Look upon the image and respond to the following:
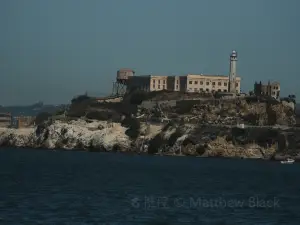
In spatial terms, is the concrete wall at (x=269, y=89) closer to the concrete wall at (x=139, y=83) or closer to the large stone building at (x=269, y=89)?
the large stone building at (x=269, y=89)

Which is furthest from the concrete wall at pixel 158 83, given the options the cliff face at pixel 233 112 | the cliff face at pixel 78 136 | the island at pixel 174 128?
the cliff face at pixel 78 136

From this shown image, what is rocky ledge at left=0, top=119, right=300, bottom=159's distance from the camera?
4742 inches

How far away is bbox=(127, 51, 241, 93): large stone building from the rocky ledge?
27.1 m

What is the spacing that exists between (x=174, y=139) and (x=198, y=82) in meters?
38.1

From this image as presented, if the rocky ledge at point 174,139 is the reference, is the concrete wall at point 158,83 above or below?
above

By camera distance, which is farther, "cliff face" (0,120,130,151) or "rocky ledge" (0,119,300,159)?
"cliff face" (0,120,130,151)

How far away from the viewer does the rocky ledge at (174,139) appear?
120 meters

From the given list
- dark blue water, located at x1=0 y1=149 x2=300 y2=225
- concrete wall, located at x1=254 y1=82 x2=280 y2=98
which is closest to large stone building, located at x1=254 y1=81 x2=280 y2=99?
concrete wall, located at x1=254 y1=82 x2=280 y2=98

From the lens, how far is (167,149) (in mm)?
125562

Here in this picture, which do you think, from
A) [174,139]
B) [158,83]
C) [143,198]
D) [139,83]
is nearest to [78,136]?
[174,139]

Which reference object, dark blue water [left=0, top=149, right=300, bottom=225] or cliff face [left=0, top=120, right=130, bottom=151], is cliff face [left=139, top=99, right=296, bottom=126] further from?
dark blue water [left=0, top=149, right=300, bottom=225]

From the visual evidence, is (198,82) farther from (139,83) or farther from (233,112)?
A: (233,112)

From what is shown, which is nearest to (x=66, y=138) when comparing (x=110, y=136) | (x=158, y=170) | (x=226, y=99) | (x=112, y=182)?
(x=110, y=136)

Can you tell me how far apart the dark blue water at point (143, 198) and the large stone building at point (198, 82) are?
8572 cm
